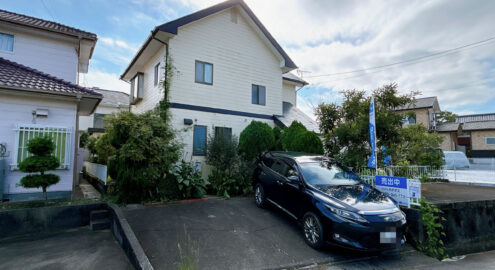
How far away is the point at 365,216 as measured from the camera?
4008mm

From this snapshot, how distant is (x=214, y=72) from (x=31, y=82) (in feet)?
19.3

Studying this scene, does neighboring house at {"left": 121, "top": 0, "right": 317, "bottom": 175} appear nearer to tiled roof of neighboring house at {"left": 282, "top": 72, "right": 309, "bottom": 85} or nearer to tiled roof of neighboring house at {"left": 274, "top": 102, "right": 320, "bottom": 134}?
tiled roof of neighboring house at {"left": 274, "top": 102, "right": 320, "bottom": 134}

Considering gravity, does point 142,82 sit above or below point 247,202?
above

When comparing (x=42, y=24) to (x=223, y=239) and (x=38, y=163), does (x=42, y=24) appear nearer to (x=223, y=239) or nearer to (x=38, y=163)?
(x=38, y=163)

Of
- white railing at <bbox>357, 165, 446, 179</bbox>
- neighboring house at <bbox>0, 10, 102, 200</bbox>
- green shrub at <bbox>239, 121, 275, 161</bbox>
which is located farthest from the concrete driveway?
white railing at <bbox>357, 165, 446, 179</bbox>

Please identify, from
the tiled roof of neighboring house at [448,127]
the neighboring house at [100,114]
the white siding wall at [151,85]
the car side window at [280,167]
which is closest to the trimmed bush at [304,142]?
the car side window at [280,167]

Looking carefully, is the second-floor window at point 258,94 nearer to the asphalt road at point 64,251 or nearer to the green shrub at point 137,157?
the green shrub at point 137,157

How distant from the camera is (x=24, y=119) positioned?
20.6 ft

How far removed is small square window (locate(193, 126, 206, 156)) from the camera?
9.34 metres

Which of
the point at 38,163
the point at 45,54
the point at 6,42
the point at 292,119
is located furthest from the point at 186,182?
the point at 6,42

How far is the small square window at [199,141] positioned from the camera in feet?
30.7

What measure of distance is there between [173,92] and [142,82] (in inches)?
147

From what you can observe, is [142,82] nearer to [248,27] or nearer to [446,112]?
[248,27]

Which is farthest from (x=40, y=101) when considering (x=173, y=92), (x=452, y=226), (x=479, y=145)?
(x=479, y=145)
